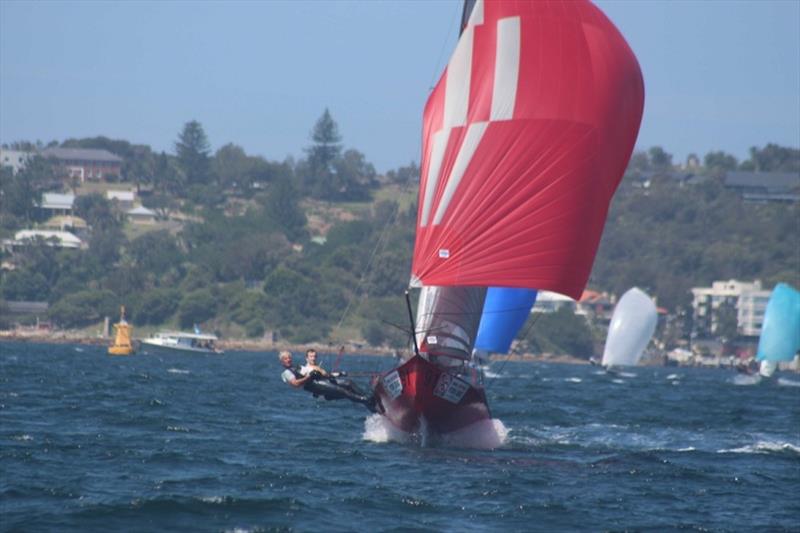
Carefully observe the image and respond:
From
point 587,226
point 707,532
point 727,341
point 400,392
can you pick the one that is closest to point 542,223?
point 587,226

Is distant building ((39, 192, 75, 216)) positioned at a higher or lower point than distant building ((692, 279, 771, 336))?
higher

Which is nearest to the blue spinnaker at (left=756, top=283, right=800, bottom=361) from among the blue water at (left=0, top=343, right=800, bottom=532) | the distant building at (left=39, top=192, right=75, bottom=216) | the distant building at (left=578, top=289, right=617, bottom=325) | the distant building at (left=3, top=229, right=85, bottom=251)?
the blue water at (left=0, top=343, right=800, bottom=532)

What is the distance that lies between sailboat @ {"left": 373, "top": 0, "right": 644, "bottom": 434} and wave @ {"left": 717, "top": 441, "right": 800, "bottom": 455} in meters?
6.27

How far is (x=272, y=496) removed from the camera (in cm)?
2262

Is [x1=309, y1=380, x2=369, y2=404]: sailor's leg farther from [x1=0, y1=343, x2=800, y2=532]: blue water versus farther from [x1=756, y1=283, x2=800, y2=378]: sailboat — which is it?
[x1=756, y1=283, x2=800, y2=378]: sailboat

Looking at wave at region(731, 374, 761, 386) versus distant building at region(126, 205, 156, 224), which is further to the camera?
distant building at region(126, 205, 156, 224)

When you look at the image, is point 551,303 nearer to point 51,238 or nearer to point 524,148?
point 51,238

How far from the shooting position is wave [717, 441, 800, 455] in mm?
33875

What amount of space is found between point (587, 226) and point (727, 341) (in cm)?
13695

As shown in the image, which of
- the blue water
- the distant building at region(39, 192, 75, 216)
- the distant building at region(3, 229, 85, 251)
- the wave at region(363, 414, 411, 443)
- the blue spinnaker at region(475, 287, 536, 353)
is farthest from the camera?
the distant building at region(39, 192, 75, 216)

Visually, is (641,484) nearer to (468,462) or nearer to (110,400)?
(468,462)

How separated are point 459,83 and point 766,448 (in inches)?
424

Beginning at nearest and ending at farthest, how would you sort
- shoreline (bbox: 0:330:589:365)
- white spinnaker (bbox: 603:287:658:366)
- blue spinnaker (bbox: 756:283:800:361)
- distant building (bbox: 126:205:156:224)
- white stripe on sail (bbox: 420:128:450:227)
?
1. white stripe on sail (bbox: 420:128:450:227)
2. blue spinnaker (bbox: 756:283:800:361)
3. white spinnaker (bbox: 603:287:658:366)
4. shoreline (bbox: 0:330:589:365)
5. distant building (bbox: 126:205:156:224)

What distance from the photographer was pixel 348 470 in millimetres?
26188
